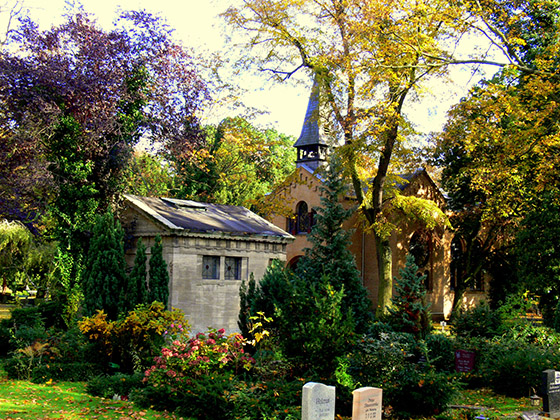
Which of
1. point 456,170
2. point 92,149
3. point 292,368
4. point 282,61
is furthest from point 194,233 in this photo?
point 456,170

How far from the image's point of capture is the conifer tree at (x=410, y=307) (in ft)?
52.5

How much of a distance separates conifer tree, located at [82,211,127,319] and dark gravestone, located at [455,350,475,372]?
1091 cm

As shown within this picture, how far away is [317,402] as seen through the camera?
957 centimetres

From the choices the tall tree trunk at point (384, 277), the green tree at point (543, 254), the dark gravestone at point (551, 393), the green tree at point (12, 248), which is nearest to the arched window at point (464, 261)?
the green tree at point (543, 254)

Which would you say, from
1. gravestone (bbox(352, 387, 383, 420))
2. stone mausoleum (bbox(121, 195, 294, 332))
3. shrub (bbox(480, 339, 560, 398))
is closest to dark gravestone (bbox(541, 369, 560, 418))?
shrub (bbox(480, 339, 560, 398))

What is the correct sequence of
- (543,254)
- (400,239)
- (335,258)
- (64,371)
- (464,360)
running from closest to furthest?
1. (64,371)
2. (464,360)
3. (335,258)
4. (543,254)
5. (400,239)

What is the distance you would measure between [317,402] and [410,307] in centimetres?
739

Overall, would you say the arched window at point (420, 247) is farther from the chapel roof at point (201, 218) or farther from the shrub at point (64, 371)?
the shrub at point (64, 371)

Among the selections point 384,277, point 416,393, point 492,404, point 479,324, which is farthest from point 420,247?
point 416,393

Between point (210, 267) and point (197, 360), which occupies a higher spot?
point (210, 267)

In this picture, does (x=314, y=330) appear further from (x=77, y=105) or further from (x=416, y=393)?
(x=77, y=105)

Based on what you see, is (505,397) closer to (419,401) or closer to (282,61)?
(419,401)

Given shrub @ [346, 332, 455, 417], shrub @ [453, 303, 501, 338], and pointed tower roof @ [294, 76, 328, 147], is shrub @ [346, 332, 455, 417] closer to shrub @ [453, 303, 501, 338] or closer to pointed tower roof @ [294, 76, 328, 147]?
shrub @ [453, 303, 501, 338]

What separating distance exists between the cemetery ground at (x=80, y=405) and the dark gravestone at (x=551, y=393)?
2.08 ft
